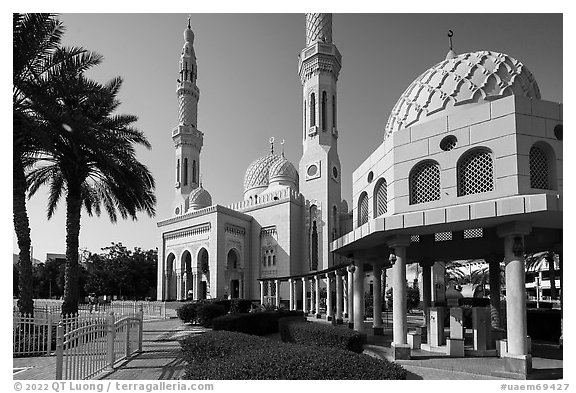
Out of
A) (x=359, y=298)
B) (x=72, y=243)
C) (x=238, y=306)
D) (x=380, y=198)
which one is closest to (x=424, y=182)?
(x=380, y=198)

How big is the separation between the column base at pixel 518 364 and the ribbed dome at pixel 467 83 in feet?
18.9

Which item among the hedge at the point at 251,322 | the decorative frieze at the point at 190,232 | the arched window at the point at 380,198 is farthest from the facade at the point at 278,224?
the arched window at the point at 380,198

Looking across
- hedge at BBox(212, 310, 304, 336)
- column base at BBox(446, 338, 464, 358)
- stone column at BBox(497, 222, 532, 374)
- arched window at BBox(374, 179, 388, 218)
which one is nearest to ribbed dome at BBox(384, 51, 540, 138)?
arched window at BBox(374, 179, 388, 218)

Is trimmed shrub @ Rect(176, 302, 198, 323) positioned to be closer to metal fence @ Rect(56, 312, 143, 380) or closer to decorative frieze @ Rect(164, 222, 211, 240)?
metal fence @ Rect(56, 312, 143, 380)

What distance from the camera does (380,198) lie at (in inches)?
513

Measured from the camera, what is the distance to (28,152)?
47.1ft

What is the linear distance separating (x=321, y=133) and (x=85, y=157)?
27651mm

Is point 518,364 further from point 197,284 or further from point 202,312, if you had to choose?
point 197,284

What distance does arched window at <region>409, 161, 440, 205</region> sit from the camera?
36.6ft

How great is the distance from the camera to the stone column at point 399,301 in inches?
442

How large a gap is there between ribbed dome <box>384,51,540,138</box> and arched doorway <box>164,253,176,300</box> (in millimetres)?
38811

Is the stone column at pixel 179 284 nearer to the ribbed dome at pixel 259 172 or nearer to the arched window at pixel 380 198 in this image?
the ribbed dome at pixel 259 172

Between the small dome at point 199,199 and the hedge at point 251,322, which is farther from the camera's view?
the small dome at point 199,199
